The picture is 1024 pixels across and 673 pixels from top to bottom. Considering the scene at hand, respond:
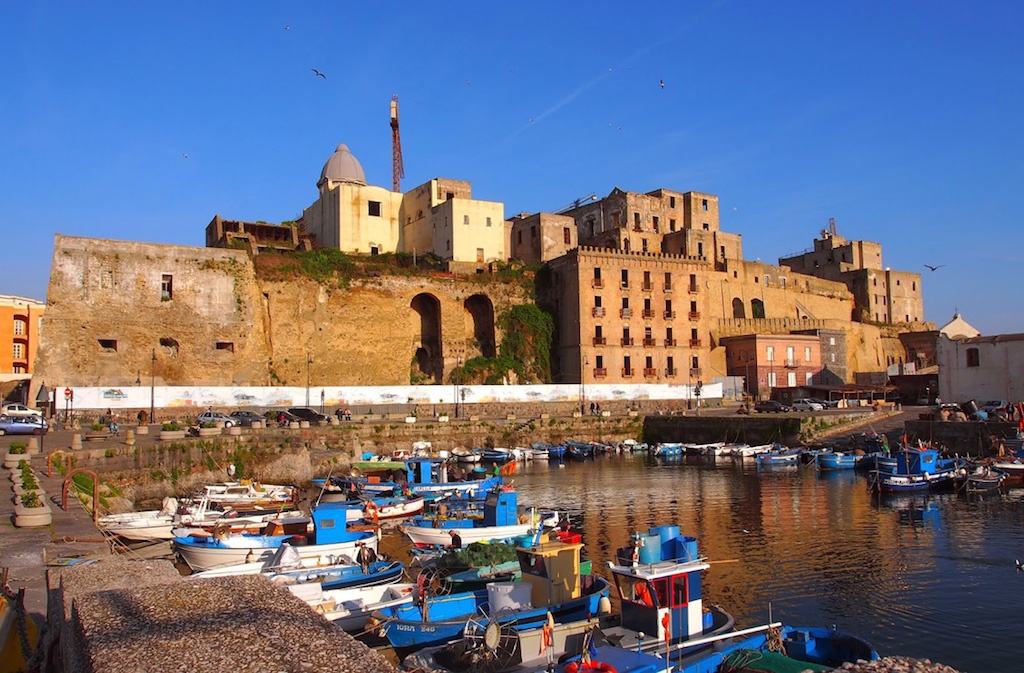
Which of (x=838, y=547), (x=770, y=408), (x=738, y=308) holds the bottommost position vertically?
(x=838, y=547)

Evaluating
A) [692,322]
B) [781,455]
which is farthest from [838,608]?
[692,322]

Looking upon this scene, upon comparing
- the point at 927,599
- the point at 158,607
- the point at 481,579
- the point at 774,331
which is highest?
the point at 774,331

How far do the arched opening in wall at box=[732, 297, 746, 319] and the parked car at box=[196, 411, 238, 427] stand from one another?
48.4 m

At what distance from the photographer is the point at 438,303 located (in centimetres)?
5909

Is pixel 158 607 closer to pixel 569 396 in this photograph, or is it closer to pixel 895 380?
pixel 569 396

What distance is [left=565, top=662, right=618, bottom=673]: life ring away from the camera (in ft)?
35.3

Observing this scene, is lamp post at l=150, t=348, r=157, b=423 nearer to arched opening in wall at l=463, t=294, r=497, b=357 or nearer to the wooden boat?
arched opening in wall at l=463, t=294, r=497, b=357

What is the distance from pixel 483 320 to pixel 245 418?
23907mm

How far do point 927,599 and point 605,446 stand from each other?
109 feet

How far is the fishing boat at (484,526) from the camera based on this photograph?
22.0 m

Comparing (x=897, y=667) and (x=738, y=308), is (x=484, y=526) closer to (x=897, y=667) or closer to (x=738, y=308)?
(x=897, y=667)

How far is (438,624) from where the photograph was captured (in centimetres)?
1347

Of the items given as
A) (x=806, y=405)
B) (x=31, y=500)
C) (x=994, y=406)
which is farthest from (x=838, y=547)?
(x=806, y=405)

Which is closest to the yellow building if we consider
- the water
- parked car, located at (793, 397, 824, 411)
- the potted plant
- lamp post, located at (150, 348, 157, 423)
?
lamp post, located at (150, 348, 157, 423)
